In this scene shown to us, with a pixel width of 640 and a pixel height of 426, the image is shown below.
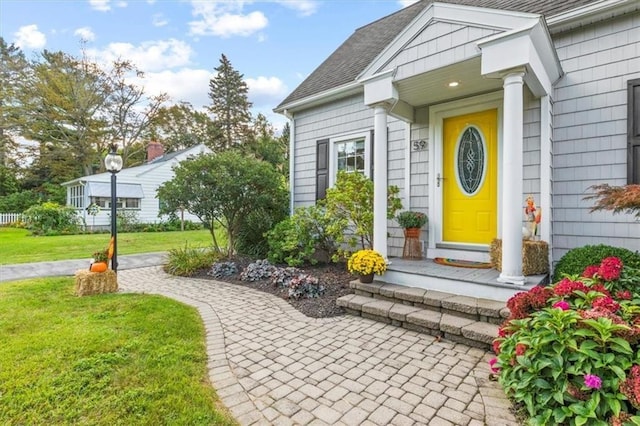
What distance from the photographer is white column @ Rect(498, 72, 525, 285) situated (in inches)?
125

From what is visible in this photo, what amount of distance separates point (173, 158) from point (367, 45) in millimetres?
15938

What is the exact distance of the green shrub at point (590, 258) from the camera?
3140mm

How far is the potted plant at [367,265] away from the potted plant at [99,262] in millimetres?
3672

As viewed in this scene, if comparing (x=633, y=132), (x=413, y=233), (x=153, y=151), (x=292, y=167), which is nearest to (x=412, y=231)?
(x=413, y=233)

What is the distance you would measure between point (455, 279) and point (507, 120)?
5.77 feet

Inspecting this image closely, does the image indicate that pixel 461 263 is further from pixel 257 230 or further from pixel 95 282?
pixel 95 282

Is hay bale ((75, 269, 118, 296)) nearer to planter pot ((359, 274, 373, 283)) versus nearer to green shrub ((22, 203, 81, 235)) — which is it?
planter pot ((359, 274, 373, 283))

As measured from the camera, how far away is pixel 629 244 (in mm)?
3656

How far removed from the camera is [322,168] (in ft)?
21.7

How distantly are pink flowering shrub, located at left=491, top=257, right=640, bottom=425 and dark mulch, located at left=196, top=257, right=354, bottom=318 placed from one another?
2065 mm

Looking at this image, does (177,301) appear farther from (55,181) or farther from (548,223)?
(55,181)

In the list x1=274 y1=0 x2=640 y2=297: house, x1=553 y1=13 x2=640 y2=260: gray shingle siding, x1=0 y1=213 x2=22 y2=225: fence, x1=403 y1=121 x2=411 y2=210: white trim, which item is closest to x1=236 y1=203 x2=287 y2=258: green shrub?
x1=274 y1=0 x2=640 y2=297: house

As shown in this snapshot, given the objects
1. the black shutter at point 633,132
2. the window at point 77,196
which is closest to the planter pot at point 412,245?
the black shutter at point 633,132

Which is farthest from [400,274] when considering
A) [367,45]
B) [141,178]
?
[141,178]
